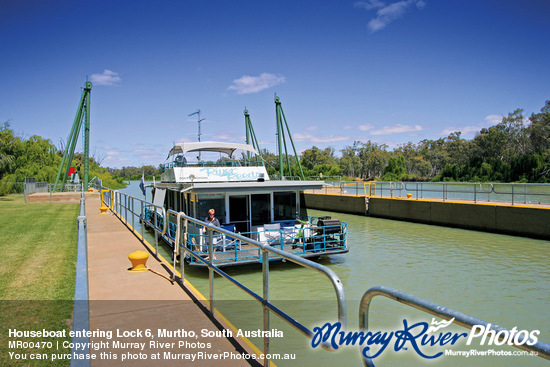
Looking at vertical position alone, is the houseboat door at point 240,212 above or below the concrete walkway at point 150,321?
above

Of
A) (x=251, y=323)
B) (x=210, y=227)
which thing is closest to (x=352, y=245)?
(x=251, y=323)

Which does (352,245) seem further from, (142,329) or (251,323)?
(142,329)

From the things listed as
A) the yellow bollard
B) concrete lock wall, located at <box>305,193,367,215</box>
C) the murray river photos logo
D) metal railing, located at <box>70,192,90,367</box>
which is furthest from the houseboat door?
concrete lock wall, located at <box>305,193,367,215</box>

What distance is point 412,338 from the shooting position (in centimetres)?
228

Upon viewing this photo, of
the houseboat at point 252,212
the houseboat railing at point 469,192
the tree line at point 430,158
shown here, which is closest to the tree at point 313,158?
the tree line at point 430,158

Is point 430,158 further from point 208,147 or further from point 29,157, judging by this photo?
point 208,147

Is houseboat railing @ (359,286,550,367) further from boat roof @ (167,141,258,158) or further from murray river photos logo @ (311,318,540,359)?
boat roof @ (167,141,258,158)

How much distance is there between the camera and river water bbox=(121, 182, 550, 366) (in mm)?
6719

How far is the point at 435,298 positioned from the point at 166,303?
22.4ft

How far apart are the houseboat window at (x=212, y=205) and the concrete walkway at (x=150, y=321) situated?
4.10 meters

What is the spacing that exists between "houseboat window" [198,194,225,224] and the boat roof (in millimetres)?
4244

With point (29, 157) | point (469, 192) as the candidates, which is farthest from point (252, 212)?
point (29, 157)

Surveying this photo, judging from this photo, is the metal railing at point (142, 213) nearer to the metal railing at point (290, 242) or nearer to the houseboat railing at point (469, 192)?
the metal railing at point (290, 242)

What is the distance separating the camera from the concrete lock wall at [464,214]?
18.2 m
